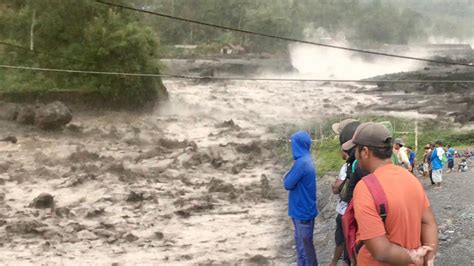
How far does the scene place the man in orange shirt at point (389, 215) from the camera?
2656mm

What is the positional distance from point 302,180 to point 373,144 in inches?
86.8

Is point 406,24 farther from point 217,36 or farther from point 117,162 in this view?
point 117,162

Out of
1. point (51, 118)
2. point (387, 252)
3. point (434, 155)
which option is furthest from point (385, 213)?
point (51, 118)

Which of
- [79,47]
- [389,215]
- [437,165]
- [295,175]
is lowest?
[437,165]

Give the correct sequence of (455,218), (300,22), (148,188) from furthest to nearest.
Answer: (300,22)
(148,188)
(455,218)

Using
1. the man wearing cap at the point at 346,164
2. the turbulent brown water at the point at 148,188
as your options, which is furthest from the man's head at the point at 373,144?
the turbulent brown water at the point at 148,188

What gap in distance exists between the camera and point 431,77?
36.3 m

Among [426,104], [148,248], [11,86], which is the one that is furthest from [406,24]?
[148,248]

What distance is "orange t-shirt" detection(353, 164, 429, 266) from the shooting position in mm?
2648

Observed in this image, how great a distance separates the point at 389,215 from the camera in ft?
8.77

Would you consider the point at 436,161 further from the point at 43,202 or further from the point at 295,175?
the point at 43,202

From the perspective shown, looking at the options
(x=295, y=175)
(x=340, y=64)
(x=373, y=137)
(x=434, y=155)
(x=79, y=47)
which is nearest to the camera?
(x=373, y=137)

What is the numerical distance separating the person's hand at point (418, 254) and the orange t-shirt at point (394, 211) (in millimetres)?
23

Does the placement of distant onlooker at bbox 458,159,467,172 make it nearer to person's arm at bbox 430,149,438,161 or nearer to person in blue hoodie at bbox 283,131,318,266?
person's arm at bbox 430,149,438,161
